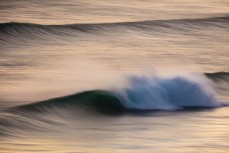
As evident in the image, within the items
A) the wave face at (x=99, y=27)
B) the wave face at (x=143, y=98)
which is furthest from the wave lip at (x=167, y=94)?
the wave face at (x=99, y=27)

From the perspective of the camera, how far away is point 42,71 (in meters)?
11.6

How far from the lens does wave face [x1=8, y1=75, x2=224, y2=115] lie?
33.7ft

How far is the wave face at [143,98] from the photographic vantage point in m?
10.3

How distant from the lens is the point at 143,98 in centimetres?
1045

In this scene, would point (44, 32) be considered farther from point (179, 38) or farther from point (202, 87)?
point (202, 87)

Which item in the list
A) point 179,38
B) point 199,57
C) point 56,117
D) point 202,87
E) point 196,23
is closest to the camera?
point 56,117

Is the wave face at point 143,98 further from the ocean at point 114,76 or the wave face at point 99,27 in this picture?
the wave face at point 99,27

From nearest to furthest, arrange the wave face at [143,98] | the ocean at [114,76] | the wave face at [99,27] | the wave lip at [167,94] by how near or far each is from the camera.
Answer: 1. the ocean at [114,76]
2. the wave face at [143,98]
3. the wave lip at [167,94]
4. the wave face at [99,27]

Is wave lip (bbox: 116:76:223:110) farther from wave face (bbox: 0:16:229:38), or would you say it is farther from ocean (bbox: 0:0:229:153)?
wave face (bbox: 0:16:229:38)

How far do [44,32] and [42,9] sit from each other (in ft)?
5.39

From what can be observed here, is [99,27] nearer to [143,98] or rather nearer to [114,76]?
[114,76]

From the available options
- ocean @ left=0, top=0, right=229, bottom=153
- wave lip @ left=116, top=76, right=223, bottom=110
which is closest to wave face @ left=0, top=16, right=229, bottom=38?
ocean @ left=0, top=0, right=229, bottom=153

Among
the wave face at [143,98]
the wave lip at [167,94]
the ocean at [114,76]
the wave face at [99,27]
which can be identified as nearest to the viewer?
the ocean at [114,76]

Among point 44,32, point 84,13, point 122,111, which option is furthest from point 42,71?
point 84,13
